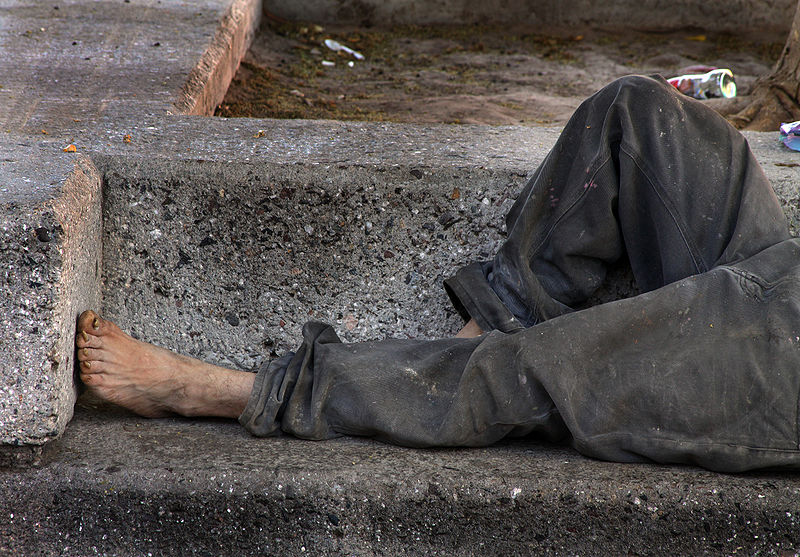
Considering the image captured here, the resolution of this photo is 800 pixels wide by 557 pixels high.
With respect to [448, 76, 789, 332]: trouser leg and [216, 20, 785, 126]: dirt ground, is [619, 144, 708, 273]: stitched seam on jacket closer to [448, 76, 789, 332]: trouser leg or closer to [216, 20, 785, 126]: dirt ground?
[448, 76, 789, 332]: trouser leg

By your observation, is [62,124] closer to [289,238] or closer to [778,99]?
[289,238]

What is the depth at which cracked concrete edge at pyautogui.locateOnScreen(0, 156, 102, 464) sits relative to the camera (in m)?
1.52

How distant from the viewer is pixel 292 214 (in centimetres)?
202

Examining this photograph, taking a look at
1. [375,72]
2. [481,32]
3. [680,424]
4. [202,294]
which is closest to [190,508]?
[202,294]

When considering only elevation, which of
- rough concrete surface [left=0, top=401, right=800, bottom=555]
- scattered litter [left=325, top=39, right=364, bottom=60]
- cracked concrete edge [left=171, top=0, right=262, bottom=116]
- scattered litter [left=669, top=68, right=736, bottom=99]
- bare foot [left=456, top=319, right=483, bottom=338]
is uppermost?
scattered litter [left=669, top=68, right=736, bottom=99]

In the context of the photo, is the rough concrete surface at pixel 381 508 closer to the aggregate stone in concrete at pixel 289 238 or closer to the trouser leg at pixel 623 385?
the trouser leg at pixel 623 385

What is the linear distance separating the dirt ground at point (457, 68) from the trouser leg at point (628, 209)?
59.4 inches

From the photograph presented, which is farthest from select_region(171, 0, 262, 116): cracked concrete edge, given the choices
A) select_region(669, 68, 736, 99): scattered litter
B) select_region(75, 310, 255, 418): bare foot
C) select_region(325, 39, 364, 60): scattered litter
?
select_region(669, 68, 736, 99): scattered litter

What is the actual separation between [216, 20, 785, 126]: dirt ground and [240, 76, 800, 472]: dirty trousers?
153cm

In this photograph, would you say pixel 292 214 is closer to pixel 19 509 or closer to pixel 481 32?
pixel 19 509

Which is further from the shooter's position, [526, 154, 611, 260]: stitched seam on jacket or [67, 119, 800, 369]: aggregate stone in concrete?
[67, 119, 800, 369]: aggregate stone in concrete

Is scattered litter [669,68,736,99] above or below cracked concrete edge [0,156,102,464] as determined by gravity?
above

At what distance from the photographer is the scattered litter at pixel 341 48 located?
4676 mm

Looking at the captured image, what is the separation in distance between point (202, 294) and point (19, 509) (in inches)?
26.3
